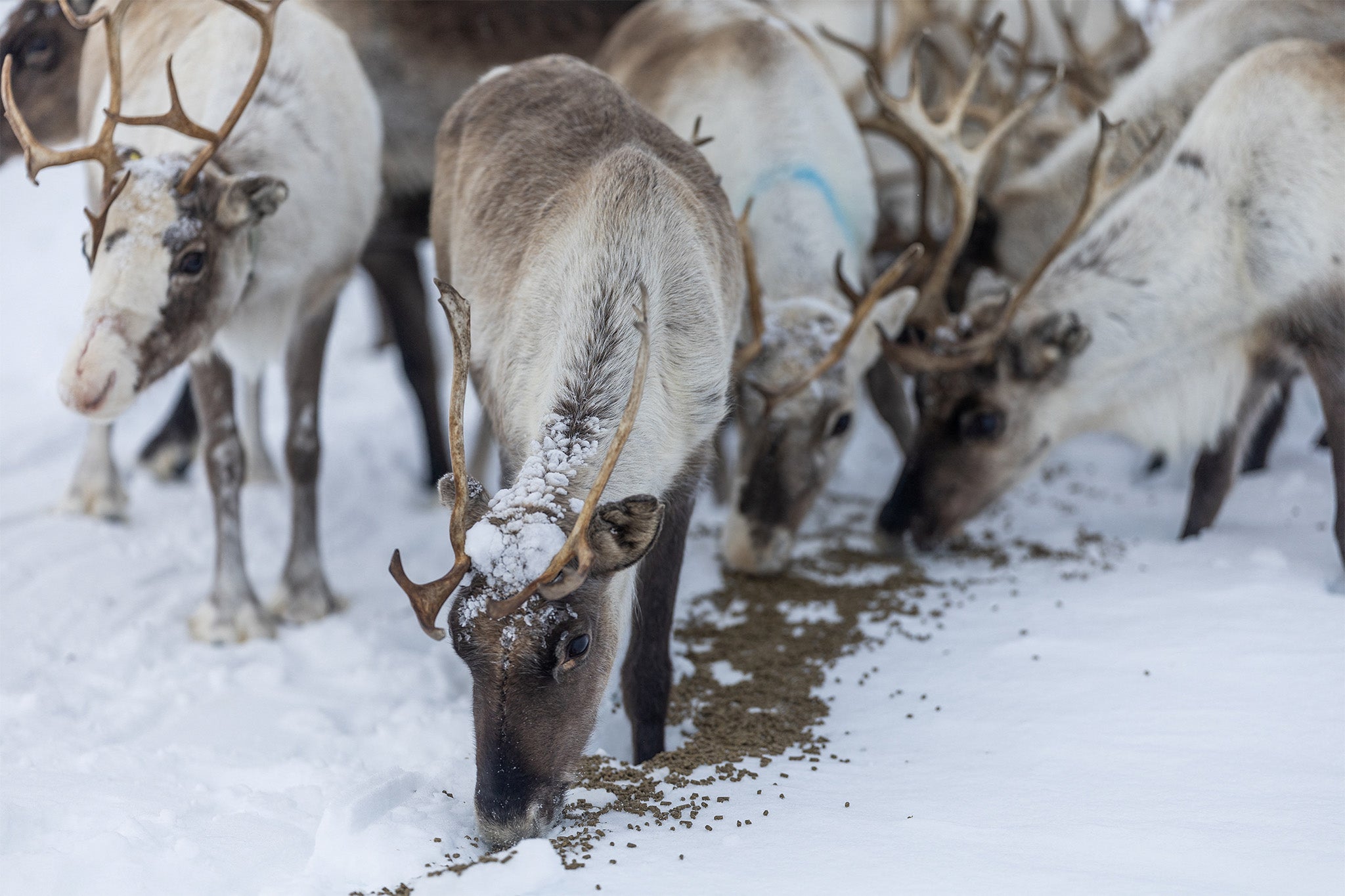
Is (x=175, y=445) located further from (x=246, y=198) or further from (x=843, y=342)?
(x=843, y=342)

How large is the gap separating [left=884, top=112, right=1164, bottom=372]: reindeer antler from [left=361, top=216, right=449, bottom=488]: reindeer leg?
2223mm

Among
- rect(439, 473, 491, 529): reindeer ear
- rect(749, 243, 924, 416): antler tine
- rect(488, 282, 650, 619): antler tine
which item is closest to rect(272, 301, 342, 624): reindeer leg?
rect(749, 243, 924, 416): antler tine

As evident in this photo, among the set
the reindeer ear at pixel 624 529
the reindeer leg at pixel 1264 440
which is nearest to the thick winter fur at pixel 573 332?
the reindeer ear at pixel 624 529

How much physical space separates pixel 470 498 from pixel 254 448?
10.3 ft

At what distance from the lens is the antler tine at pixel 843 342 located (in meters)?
3.82

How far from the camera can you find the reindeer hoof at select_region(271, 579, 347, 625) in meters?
4.13

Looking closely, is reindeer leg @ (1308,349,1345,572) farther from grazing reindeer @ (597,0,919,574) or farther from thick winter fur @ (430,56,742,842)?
thick winter fur @ (430,56,742,842)

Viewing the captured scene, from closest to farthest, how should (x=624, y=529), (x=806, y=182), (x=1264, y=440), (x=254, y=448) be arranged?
(x=624, y=529)
(x=806, y=182)
(x=254, y=448)
(x=1264, y=440)

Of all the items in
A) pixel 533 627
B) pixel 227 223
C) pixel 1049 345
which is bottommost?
pixel 1049 345

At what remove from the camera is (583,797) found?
2738 mm

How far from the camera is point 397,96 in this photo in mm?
5121

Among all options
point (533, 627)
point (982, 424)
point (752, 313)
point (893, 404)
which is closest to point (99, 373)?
point (533, 627)

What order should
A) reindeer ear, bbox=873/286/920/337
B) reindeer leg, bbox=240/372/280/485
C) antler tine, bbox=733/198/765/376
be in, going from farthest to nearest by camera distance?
reindeer leg, bbox=240/372/280/485 → reindeer ear, bbox=873/286/920/337 → antler tine, bbox=733/198/765/376

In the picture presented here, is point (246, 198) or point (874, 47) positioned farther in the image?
point (874, 47)
